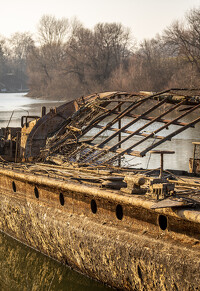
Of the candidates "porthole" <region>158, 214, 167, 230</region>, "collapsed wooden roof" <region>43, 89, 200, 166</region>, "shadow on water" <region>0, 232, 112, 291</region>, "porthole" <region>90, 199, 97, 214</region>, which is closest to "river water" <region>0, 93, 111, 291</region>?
"shadow on water" <region>0, 232, 112, 291</region>

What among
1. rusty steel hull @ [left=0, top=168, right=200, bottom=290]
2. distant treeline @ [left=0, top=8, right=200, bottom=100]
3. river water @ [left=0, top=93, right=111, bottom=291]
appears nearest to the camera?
rusty steel hull @ [left=0, top=168, right=200, bottom=290]

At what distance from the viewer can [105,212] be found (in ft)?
28.8

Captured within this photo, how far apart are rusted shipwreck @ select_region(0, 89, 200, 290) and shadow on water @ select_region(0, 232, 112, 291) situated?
23 centimetres

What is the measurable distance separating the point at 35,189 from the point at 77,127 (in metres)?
3.84

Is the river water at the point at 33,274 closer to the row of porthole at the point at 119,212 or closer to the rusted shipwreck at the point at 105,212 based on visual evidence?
the rusted shipwreck at the point at 105,212

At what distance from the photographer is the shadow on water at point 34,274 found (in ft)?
31.5

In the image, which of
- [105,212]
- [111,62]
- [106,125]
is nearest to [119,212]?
[105,212]

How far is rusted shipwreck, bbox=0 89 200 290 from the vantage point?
7.27m

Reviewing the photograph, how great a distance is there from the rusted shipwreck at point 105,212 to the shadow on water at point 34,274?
0.76 feet

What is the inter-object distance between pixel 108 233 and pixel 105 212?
0.44 meters

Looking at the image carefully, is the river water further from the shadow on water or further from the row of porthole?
the row of porthole

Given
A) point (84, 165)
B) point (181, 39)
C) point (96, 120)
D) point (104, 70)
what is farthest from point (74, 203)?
point (104, 70)

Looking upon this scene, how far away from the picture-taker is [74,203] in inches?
379

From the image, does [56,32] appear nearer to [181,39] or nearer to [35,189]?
[181,39]
